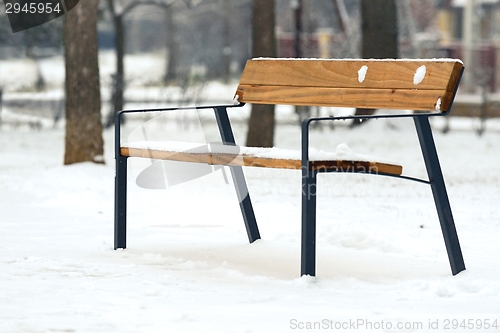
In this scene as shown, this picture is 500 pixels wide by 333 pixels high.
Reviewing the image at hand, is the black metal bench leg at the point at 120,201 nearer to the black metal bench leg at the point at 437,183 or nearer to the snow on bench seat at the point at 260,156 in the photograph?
the snow on bench seat at the point at 260,156

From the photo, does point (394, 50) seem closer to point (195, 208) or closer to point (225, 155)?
point (195, 208)

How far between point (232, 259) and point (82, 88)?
14.2ft

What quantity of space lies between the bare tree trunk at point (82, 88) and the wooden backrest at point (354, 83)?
3842 mm

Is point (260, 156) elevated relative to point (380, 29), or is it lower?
elevated

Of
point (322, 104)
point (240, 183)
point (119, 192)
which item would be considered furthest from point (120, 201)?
point (322, 104)

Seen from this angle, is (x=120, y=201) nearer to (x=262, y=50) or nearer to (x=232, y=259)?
(x=232, y=259)

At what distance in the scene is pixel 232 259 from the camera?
4.67 m

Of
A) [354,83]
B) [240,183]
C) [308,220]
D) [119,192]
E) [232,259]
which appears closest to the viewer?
[308,220]

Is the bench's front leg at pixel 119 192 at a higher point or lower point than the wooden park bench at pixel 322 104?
lower

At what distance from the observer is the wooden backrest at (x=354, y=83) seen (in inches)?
161

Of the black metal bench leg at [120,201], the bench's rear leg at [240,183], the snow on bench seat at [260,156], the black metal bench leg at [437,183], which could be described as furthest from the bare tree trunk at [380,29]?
the black metal bench leg at [437,183]

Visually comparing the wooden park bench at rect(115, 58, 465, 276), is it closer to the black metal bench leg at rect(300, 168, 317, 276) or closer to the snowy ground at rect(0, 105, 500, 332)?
the black metal bench leg at rect(300, 168, 317, 276)

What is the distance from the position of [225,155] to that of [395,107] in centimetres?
79

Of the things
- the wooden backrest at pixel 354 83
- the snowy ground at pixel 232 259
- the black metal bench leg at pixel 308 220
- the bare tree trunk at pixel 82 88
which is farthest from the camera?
the bare tree trunk at pixel 82 88
